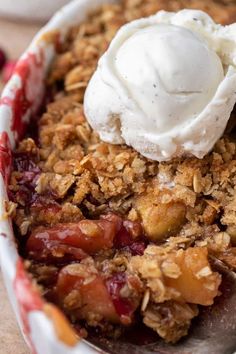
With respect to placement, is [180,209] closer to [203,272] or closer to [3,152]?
[203,272]

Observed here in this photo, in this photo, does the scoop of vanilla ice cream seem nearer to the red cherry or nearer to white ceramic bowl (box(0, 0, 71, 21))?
the red cherry

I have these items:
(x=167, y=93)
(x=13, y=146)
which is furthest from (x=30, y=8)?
(x=167, y=93)

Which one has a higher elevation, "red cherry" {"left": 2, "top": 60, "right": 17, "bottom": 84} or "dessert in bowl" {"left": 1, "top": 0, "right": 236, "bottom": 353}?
"dessert in bowl" {"left": 1, "top": 0, "right": 236, "bottom": 353}

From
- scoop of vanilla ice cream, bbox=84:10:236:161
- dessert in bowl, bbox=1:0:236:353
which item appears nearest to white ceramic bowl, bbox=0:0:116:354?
dessert in bowl, bbox=1:0:236:353

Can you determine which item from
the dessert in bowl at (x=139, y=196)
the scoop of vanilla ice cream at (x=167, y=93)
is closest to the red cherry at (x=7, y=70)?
the dessert in bowl at (x=139, y=196)

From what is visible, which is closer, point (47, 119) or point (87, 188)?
point (87, 188)

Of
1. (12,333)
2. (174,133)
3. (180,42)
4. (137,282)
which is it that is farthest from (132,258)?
(180,42)

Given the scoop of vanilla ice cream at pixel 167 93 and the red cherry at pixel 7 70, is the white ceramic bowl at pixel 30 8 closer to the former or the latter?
the red cherry at pixel 7 70

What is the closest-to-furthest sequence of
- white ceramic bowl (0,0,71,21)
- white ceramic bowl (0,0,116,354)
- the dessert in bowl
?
white ceramic bowl (0,0,116,354)
the dessert in bowl
white ceramic bowl (0,0,71,21)
